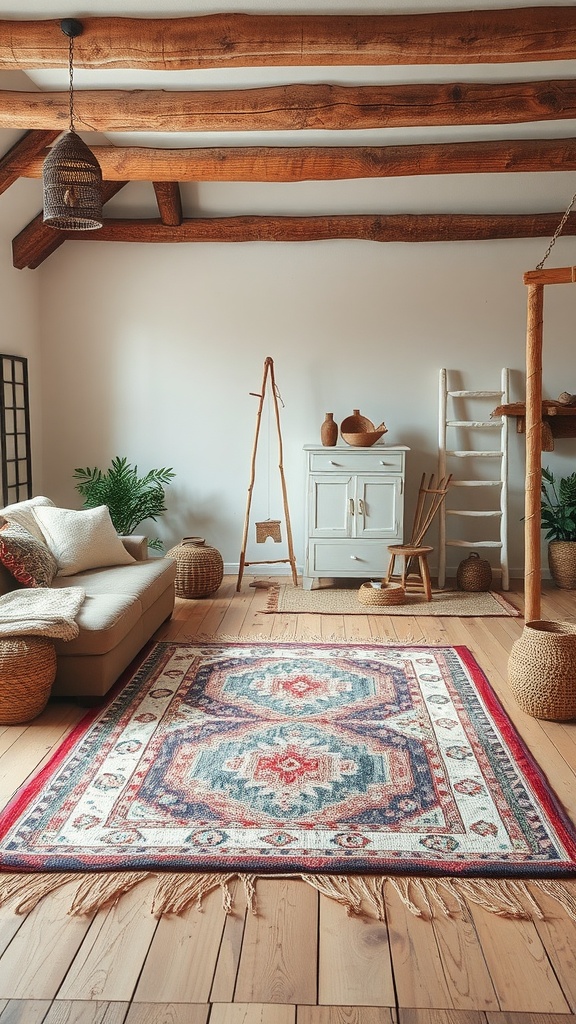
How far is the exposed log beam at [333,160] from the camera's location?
561 cm

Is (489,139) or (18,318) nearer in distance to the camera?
(489,139)

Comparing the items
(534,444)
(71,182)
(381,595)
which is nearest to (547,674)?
(534,444)

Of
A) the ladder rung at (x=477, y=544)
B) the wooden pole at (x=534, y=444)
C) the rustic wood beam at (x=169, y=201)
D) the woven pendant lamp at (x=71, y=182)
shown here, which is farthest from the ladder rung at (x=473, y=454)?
the woven pendant lamp at (x=71, y=182)

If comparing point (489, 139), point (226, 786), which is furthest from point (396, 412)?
point (226, 786)

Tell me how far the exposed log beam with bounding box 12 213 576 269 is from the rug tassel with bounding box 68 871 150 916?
529cm

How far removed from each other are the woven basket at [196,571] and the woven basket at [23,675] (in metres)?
2.51

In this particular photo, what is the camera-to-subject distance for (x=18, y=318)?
673 centimetres

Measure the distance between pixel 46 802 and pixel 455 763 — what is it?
1518mm

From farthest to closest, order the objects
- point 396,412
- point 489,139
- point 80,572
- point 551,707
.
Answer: point 396,412 < point 489,139 < point 80,572 < point 551,707

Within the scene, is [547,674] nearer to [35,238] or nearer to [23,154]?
[23,154]

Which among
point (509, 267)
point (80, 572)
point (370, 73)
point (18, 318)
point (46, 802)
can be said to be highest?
point (370, 73)

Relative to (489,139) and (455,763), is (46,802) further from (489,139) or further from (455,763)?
(489,139)

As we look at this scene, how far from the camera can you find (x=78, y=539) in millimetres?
5172

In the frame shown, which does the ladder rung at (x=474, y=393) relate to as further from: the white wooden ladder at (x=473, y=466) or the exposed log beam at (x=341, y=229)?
the exposed log beam at (x=341, y=229)
